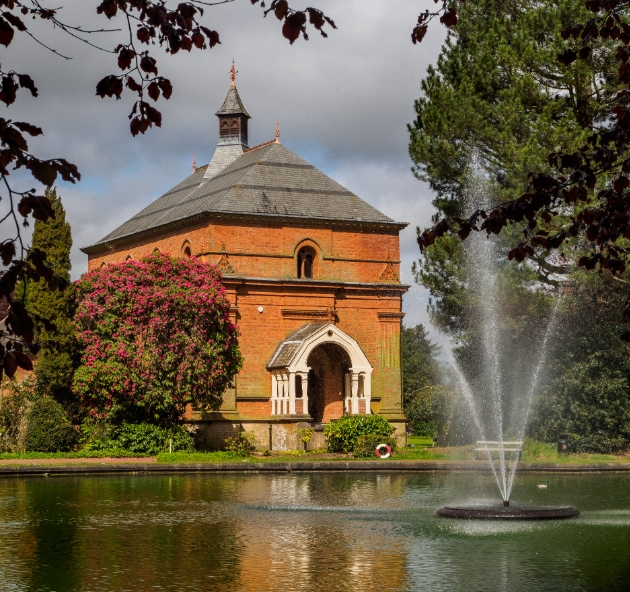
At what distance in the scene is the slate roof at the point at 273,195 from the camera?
1639 inches

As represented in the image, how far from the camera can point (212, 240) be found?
4028 centimetres

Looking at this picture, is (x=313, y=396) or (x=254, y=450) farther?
(x=313, y=396)

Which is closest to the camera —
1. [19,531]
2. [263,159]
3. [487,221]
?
[487,221]

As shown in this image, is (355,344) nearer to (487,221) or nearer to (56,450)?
(56,450)

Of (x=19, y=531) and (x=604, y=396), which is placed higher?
(x=604, y=396)

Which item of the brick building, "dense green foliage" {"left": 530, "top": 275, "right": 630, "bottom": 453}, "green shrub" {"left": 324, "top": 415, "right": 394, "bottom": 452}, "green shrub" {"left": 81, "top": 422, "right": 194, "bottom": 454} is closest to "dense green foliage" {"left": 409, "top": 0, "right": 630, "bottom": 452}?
"dense green foliage" {"left": 530, "top": 275, "right": 630, "bottom": 453}

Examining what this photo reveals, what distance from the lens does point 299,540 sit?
47.3ft

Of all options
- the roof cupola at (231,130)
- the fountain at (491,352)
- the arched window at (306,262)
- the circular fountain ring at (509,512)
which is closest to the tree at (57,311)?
the arched window at (306,262)

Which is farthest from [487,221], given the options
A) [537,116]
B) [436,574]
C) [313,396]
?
[313,396]

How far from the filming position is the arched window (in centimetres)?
4228

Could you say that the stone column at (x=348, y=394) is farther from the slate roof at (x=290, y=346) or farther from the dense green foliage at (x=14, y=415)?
the dense green foliage at (x=14, y=415)

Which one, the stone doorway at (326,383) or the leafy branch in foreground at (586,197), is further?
the stone doorway at (326,383)

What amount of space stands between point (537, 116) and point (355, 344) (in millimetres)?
11114

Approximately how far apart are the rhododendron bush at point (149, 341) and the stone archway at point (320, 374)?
3.87 meters
